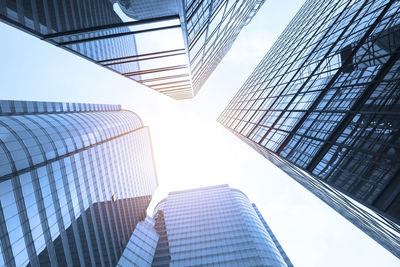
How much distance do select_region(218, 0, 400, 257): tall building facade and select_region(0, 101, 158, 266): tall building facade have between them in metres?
27.0

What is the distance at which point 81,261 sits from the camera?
122 feet

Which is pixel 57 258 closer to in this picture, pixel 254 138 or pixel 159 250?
pixel 254 138

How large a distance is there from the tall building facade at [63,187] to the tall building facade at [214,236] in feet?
40.9

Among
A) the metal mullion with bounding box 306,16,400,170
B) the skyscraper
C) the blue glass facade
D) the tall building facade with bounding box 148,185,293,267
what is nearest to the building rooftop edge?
the skyscraper

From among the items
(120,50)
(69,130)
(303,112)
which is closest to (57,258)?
(69,130)

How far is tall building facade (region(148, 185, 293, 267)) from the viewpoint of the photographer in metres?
56.3

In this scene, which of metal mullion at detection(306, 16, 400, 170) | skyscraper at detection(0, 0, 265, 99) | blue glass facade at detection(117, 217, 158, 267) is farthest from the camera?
blue glass facade at detection(117, 217, 158, 267)

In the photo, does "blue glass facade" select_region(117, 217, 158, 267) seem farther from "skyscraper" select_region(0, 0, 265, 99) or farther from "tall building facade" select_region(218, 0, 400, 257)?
"skyscraper" select_region(0, 0, 265, 99)

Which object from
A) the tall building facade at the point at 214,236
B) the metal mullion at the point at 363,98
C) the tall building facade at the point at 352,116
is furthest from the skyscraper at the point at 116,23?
the tall building facade at the point at 214,236

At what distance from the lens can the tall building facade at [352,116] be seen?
11328 millimetres

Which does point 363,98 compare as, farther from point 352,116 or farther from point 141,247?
point 141,247

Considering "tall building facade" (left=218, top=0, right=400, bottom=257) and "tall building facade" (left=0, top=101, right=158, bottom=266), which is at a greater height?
"tall building facade" (left=218, top=0, right=400, bottom=257)

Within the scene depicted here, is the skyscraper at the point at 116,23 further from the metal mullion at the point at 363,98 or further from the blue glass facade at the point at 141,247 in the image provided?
the blue glass facade at the point at 141,247

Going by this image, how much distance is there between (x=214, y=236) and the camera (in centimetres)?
6397
